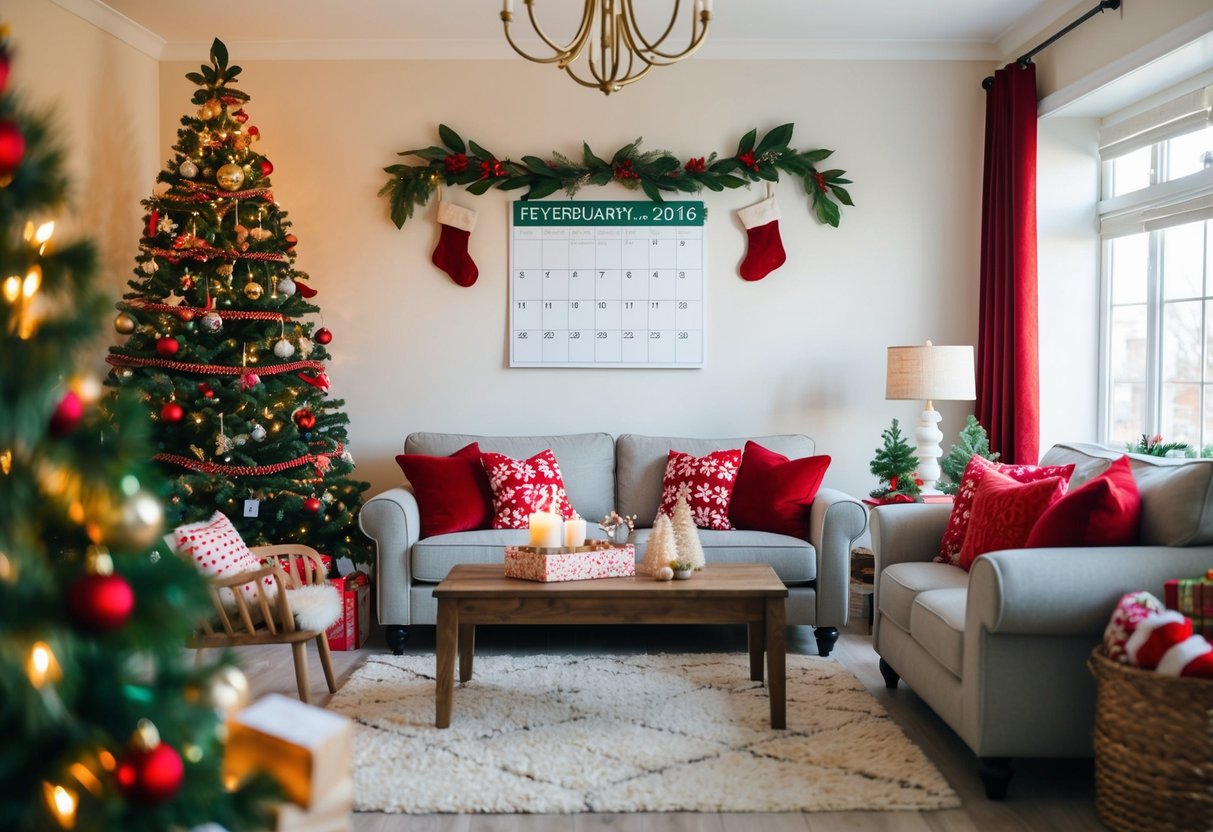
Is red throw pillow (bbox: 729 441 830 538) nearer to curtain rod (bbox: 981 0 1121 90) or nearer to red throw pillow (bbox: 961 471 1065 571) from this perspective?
red throw pillow (bbox: 961 471 1065 571)

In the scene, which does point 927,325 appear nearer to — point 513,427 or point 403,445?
point 513,427

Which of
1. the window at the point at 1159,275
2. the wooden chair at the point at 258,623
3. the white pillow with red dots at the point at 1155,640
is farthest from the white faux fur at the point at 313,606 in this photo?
the window at the point at 1159,275

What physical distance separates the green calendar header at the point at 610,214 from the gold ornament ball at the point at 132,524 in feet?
13.0

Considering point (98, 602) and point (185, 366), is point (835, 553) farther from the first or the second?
point (98, 602)

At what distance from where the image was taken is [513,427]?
4984mm

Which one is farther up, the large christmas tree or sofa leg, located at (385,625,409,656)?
the large christmas tree

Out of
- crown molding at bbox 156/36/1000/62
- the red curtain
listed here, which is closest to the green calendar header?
crown molding at bbox 156/36/1000/62

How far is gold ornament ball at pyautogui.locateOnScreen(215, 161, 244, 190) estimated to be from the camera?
4.13 m

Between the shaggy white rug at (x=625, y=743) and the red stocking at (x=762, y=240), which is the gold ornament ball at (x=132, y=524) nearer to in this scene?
the shaggy white rug at (x=625, y=743)

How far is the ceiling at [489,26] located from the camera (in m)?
4.37

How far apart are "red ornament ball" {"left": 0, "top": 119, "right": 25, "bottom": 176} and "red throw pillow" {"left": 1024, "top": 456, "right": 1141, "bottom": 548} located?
2.62m

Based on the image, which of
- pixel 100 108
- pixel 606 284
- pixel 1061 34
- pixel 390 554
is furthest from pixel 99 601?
pixel 1061 34

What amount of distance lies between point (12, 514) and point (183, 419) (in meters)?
3.33

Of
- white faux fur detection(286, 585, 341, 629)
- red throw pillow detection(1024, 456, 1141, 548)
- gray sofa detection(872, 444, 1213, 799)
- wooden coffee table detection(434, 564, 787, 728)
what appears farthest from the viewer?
white faux fur detection(286, 585, 341, 629)
